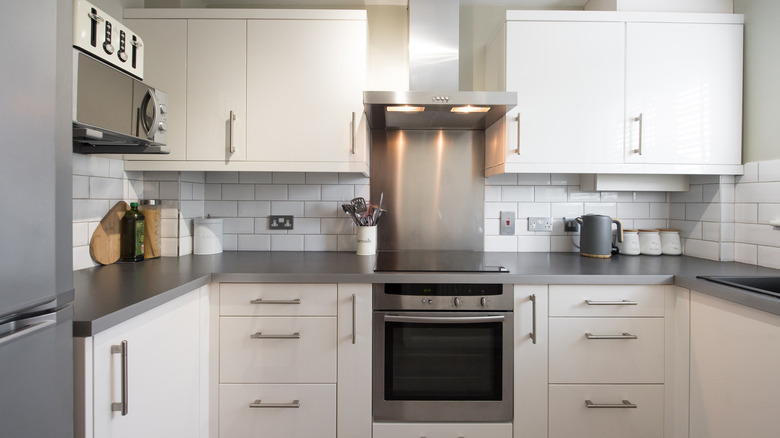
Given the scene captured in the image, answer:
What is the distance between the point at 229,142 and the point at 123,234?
670 mm

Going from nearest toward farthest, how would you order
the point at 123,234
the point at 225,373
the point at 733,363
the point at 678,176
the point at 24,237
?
the point at 24,237 → the point at 733,363 → the point at 225,373 → the point at 123,234 → the point at 678,176

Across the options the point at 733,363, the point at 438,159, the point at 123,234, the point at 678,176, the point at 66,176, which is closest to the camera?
the point at 66,176

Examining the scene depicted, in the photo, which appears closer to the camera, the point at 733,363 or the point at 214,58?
the point at 733,363

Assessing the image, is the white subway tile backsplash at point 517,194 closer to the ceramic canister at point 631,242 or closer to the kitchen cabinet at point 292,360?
the ceramic canister at point 631,242

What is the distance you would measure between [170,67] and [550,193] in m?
2.16

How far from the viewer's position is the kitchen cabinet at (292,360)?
1637 millimetres

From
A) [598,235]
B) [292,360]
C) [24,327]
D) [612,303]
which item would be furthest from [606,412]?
[24,327]

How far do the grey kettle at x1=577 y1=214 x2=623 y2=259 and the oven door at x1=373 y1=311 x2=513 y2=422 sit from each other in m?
0.80

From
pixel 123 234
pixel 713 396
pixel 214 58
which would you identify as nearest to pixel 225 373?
pixel 123 234

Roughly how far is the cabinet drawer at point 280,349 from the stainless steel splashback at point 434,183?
86cm

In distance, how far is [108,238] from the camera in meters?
1.81

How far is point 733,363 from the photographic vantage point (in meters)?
1.36

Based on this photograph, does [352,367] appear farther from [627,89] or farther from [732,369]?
[627,89]

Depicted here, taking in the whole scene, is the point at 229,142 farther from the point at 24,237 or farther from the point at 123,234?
the point at 24,237
